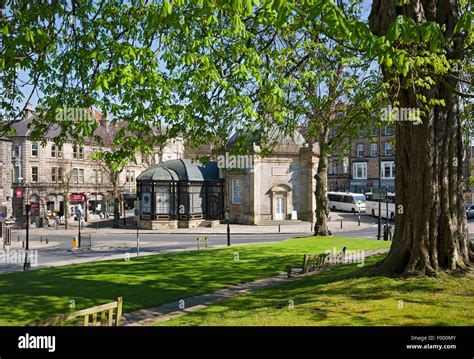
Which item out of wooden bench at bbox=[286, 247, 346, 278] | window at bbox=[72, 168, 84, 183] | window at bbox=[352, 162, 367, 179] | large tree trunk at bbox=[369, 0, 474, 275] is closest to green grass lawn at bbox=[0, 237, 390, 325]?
wooden bench at bbox=[286, 247, 346, 278]

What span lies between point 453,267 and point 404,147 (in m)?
3.49

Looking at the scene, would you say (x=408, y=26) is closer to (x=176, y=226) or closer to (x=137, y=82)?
(x=137, y=82)

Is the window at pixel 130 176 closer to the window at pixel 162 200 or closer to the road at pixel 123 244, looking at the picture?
the window at pixel 162 200

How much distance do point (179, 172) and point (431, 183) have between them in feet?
127

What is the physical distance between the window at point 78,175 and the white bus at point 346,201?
115 ft

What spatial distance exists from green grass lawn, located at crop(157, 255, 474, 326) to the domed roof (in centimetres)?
3515

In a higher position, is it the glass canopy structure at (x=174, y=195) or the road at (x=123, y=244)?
the glass canopy structure at (x=174, y=195)

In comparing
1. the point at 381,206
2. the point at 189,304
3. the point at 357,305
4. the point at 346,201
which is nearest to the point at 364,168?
the point at 346,201

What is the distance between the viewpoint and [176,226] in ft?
152

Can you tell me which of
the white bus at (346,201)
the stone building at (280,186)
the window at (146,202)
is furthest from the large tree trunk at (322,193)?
the white bus at (346,201)

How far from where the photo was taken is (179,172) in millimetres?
48469

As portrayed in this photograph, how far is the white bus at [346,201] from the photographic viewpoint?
58.4m
